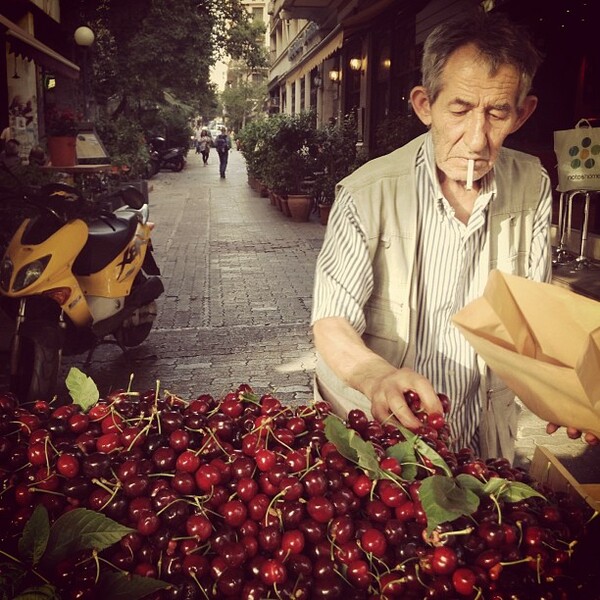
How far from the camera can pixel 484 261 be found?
241cm

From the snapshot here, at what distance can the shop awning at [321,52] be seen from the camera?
16953 mm

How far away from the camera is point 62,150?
10.7 meters

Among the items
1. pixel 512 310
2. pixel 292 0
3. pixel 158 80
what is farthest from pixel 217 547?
pixel 158 80

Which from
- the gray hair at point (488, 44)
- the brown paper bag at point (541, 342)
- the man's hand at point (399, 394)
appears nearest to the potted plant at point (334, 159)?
the gray hair at point (488, 44)

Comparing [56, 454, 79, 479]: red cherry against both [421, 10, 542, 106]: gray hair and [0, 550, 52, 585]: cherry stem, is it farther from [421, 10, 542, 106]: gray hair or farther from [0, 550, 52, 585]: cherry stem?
[421, 10, 542, 106]: gray hair

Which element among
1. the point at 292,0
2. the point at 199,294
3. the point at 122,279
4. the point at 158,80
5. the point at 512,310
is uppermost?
the point at 292,0

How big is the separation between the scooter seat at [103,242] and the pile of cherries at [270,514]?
4.12 m

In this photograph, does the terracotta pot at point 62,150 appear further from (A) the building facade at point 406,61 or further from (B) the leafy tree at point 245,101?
(B) the leafy tree at point 245,101

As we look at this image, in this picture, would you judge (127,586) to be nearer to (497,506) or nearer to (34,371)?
(497,506)

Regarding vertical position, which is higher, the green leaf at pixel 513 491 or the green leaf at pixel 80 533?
the green leaf at pixel 513 491

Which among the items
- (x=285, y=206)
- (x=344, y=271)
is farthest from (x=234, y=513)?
(x=285, y=206)

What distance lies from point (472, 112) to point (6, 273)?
379 cm

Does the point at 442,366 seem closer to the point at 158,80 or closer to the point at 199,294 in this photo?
the point at 199,294

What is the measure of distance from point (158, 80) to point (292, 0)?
6.76 metres
